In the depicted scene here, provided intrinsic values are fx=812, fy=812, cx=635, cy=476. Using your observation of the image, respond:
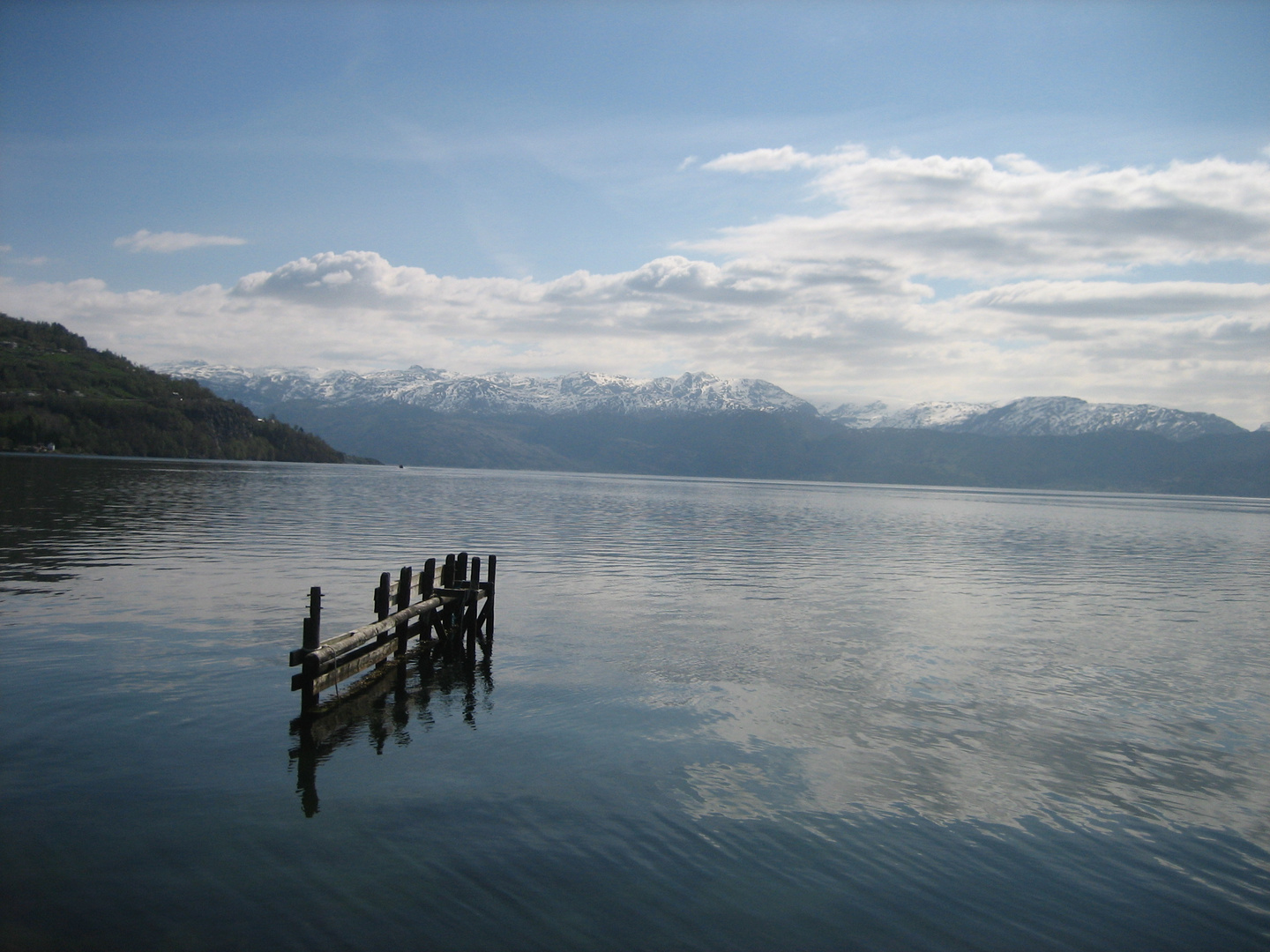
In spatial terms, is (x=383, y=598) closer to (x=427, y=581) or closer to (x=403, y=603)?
(x=403, y=603)

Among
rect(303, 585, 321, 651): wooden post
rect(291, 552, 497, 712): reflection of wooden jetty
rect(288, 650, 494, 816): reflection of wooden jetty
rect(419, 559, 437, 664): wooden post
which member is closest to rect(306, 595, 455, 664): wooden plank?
rect(291, 552, 497, 712): reflection of wooden jetty

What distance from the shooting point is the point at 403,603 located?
22.9m

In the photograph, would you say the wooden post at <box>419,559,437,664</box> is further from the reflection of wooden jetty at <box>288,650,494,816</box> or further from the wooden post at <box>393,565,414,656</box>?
the wooden post at <box>393,565,414,656</box>

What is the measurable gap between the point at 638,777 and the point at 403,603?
1052 centimetres

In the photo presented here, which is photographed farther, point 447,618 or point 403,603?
point 447,618

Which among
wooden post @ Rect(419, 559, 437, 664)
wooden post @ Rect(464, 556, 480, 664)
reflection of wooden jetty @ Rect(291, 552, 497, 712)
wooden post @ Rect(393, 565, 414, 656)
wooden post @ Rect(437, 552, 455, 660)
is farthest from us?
wooden post @ Rect(437, 552, 455, 660)

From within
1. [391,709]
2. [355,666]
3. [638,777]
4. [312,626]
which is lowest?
[391,709]

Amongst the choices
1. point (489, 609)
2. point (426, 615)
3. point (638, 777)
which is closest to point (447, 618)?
point (426, 615)

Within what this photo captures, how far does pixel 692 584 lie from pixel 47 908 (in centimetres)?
3121

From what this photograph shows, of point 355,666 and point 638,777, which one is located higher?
point 355,666

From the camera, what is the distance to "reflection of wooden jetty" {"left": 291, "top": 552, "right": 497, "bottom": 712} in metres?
16.8

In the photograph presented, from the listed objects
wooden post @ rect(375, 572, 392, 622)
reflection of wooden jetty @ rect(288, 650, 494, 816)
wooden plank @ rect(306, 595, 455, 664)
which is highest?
wooden post @ rect(375, 572, 392, 622)

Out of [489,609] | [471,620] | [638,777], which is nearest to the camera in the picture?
[638,777]

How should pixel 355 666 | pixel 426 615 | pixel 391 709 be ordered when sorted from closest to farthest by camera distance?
pixel 391 709 < pixel 355 666 < pixel 426 615
